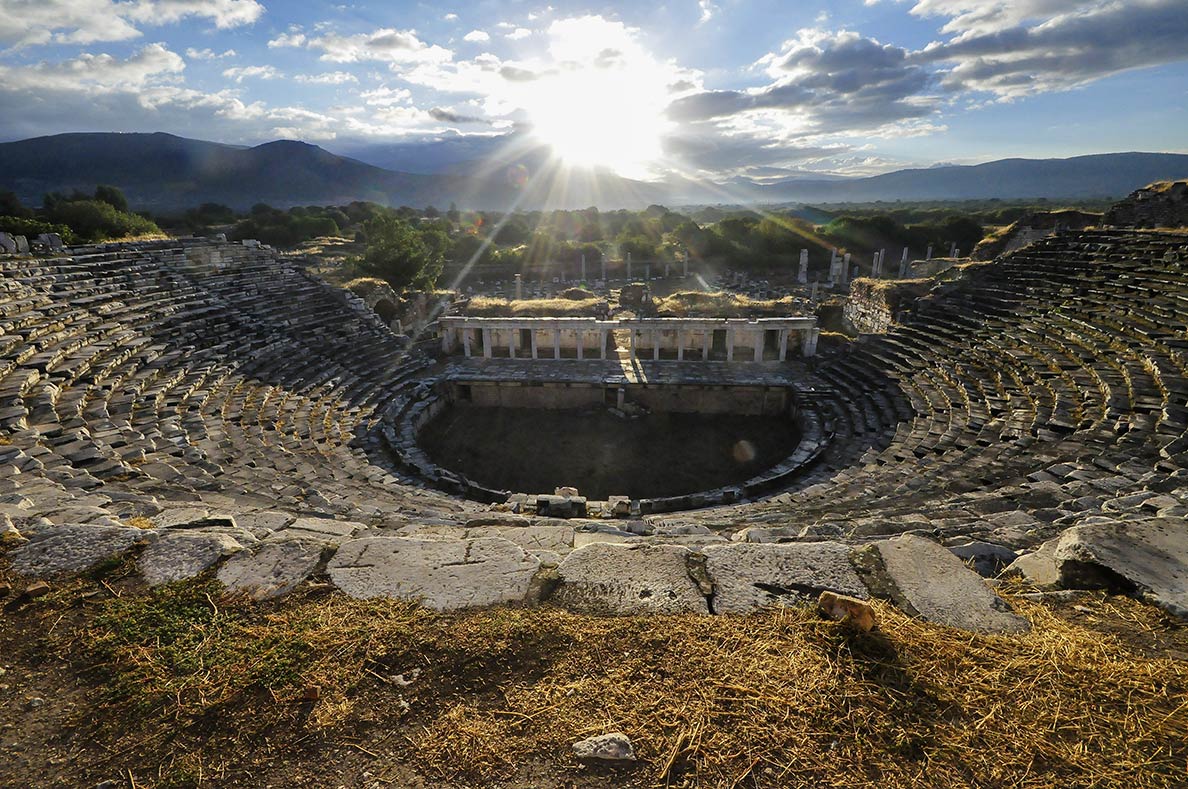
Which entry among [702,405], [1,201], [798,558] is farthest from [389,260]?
[798,558]

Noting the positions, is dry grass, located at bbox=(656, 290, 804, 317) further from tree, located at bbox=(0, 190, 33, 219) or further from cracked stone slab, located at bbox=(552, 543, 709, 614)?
tree, located at bbox=(0, 190, 33, 219)

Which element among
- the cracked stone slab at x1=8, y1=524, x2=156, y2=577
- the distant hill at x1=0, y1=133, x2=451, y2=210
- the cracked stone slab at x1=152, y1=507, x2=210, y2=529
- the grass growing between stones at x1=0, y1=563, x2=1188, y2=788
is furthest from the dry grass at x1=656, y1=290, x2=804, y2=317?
the distant hill at x1=0, y1=133, x2=451, y2=210

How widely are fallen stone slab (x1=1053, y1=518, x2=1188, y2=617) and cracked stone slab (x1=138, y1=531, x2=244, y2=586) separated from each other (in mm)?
6533

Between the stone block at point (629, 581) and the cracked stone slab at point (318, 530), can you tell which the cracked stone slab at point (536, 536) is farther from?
the cracked stone slab at point (318, 530)

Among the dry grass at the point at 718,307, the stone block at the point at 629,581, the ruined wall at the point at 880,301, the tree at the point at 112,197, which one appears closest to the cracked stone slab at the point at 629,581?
the stone block at the point at 629,581

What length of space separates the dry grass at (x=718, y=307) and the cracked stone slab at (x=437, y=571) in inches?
867

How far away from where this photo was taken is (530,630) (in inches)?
125

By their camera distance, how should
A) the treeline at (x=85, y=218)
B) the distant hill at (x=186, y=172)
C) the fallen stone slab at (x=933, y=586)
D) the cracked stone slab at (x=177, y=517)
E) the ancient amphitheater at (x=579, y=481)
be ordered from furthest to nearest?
the distant hill at (x=186, y=172) < the treeline at (x=85, y=218) < the cracked stone slab at (x=177, y=517) < the ancient amphitheater at (x=579, y=481) < the fallen stone slab at (x=933, y=586)

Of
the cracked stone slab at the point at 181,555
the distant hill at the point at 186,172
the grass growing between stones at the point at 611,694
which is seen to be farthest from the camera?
the distant hill at the point at 186,172

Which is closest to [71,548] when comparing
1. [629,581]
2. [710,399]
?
[629,581]

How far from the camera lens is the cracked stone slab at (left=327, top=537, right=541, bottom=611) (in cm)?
367

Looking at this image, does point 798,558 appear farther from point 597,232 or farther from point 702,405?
point 597,232

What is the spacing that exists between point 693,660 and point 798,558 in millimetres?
1559

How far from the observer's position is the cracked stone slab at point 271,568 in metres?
3.66
